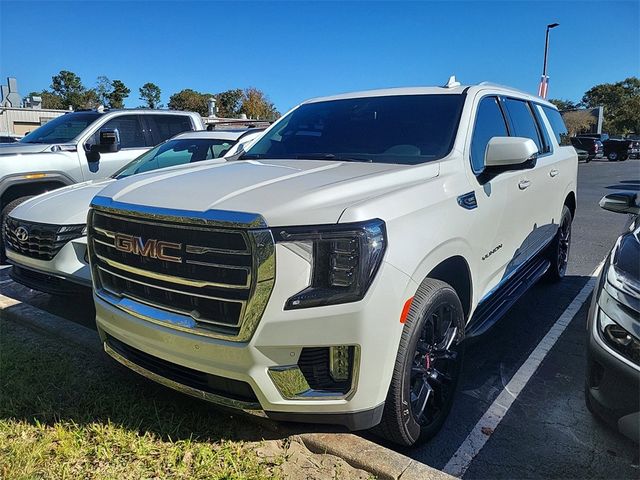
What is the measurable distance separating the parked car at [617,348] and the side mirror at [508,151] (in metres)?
0.81

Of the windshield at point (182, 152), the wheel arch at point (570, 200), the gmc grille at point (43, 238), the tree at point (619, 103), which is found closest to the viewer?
the gmc grille at point (43, 238)

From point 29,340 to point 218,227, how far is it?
2.61 meters

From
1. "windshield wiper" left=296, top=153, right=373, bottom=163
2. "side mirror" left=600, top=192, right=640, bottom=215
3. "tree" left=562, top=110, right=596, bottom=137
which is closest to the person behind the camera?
"windshield wiper" left=296, top=153, right=373, bottom=163

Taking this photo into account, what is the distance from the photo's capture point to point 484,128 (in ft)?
11.7

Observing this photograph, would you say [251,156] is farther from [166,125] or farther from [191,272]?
[166,125]

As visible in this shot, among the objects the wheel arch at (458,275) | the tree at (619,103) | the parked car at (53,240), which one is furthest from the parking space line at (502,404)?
the tree at (619,103)

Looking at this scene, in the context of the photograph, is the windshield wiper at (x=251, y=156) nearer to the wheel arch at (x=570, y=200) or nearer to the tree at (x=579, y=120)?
the wheel arch at (x=570, y=200)

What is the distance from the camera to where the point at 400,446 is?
2680 millimetres

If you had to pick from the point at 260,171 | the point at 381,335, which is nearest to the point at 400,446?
the point at 381,335

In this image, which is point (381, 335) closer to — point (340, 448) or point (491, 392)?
point (340, 448)

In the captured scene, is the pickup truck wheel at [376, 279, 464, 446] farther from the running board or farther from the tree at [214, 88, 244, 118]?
the tree at [214, 88, 244, 118]

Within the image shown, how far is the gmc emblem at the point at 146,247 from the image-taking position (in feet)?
7.56

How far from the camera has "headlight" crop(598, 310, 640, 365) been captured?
211 centimetres

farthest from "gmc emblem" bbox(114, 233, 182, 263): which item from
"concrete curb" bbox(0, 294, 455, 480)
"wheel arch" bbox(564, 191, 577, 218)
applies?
"wheel arch" bbox(564, 191, 577, 218)
